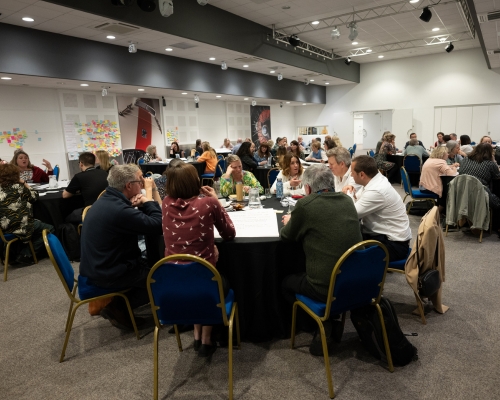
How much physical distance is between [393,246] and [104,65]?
285 inches

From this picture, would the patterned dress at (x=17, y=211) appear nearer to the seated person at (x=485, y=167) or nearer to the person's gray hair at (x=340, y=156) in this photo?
the person's gray hair at (x=340, y=156)

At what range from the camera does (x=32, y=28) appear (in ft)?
21.2

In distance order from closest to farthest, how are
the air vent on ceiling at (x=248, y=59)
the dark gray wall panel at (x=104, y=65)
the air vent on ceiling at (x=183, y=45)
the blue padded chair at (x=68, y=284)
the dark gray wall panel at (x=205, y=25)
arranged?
the blue padded chair at (x=68, y=284) < the dark gray wall panel at (x=205, y=25) < the dark gray wall panel at (x=104, y=65) < the air vent on ceiling at (x=183, y=45) < the air vent on ceiling at (x=248, y=59)

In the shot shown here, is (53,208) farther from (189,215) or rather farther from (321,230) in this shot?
(321,230)

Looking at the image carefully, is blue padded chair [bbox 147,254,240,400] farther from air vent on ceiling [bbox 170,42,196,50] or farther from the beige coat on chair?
air vent on ceiling [bbox 170,42,196,50]

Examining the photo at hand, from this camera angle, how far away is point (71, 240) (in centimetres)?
449

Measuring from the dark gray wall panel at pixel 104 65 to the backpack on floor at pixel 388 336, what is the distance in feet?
22.7

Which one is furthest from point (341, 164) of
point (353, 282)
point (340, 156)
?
point (353, 282)

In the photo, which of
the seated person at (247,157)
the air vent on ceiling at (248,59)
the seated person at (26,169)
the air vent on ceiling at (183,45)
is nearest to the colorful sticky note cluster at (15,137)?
the seated person at (26,169)

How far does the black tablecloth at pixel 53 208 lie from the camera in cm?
469

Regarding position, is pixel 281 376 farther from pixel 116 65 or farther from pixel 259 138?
pixel 259 138

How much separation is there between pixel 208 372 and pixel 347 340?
1018mm

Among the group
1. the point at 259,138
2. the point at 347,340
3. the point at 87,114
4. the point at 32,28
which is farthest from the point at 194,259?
the point at 259,138

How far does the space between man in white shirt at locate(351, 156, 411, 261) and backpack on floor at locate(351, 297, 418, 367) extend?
1.97 feet
